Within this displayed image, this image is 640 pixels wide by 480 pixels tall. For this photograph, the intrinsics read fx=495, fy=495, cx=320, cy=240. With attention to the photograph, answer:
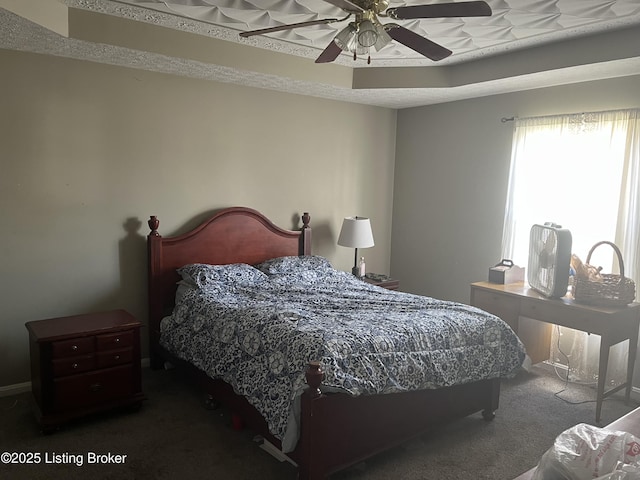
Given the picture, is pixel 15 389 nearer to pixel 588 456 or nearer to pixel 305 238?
pixel 305 238

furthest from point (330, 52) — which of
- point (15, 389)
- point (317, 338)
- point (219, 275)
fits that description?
point (15, 389)

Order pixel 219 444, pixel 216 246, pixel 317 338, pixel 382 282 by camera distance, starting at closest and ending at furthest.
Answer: pixel 317 338, pixel 219 444, pixel 216 246, pixel 382 282

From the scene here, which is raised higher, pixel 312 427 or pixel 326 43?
pixel 326 43

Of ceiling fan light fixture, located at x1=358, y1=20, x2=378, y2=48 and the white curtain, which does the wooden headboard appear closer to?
the white curtain

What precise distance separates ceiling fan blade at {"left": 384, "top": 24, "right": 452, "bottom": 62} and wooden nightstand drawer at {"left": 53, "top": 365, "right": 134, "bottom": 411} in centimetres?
255

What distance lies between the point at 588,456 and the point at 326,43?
3096mm

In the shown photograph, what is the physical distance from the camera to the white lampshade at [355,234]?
15.4ft

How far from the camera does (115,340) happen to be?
3.14 m

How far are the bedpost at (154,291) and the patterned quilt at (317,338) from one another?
0.23 meters

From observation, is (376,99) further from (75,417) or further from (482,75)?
(75,417)

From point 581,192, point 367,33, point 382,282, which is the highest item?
point 367,33

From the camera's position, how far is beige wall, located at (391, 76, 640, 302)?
435 cm

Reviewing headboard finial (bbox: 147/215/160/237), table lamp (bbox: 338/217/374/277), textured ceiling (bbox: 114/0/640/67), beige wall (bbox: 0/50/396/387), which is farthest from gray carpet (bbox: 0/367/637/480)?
textured ceiling (bbox: 114/0/640/67)

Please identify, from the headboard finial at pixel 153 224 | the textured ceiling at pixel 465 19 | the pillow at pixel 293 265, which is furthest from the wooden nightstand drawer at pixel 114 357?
the textured ceiling at pixel 465 19
